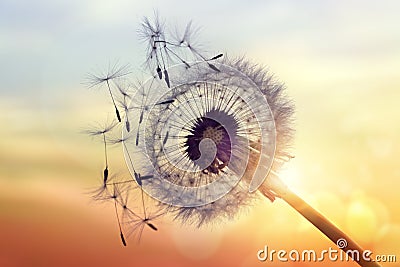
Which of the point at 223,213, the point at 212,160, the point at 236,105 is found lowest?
the point at 223,213

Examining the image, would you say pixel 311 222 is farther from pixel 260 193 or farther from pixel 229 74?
pixel 229 74

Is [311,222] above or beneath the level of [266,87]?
beneath

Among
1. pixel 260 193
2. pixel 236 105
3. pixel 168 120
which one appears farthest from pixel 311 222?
pixel 168 120

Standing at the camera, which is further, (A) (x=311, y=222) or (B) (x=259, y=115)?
(B) (x=259, y=115)

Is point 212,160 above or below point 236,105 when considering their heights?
below

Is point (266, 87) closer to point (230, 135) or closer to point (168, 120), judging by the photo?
point (230, 135)

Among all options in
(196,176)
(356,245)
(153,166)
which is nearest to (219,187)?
(196,176)

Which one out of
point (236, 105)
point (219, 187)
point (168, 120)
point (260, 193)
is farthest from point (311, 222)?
point (168, 120)

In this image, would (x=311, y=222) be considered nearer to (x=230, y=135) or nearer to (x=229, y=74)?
(x=230, y=135)

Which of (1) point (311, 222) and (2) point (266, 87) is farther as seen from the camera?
(2) point (266, 87)
